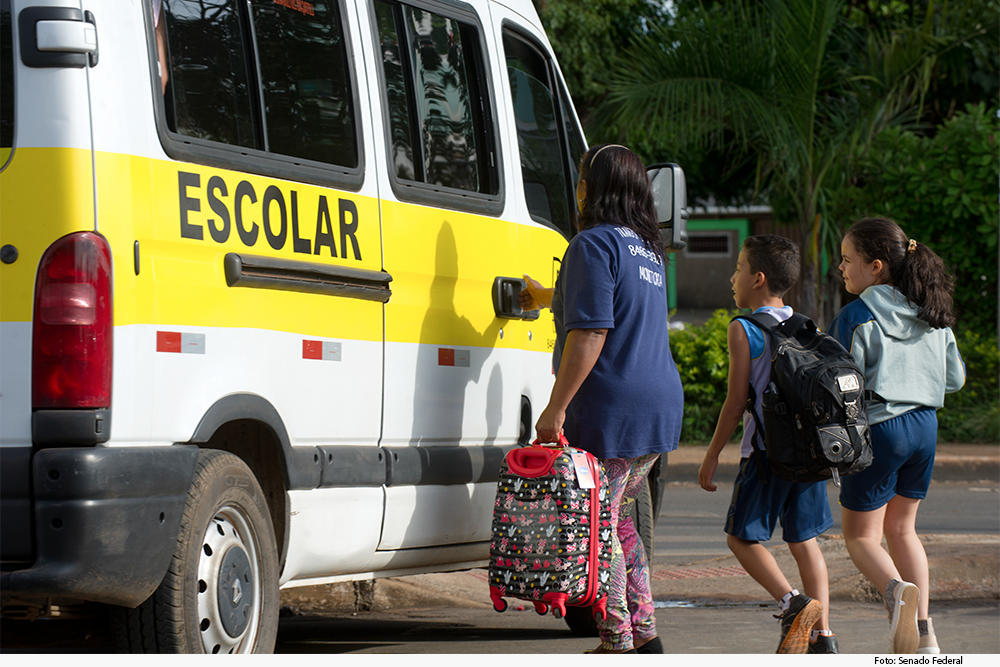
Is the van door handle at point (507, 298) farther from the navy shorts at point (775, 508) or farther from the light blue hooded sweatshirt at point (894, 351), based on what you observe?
the light blue hooded sweatshirt at point (894, 351)

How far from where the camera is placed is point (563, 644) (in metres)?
5.13

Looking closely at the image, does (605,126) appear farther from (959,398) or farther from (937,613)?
(937,613)

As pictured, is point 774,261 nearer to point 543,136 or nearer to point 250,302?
point 543,136

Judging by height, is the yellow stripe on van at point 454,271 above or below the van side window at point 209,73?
below

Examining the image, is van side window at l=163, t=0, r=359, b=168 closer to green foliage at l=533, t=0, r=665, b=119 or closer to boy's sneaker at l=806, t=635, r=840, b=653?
boy's sneaker at l=806, t=635, r=840, b=653

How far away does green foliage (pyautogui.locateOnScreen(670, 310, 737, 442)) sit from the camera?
39.2 feet

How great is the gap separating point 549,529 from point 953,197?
390 inches

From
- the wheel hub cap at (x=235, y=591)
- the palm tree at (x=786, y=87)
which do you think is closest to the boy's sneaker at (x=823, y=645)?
the wheel hub cap at (x=235, y=591)

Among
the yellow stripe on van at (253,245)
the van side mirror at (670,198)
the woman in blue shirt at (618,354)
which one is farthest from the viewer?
the van side mirror at (670,198)

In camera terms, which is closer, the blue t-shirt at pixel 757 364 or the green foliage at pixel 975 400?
the blue t-shirt at pixel 757 364

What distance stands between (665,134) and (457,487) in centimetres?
878

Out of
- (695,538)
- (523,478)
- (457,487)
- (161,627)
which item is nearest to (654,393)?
(523,478)

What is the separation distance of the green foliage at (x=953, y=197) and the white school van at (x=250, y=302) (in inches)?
346

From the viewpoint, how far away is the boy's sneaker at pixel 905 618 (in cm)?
418
